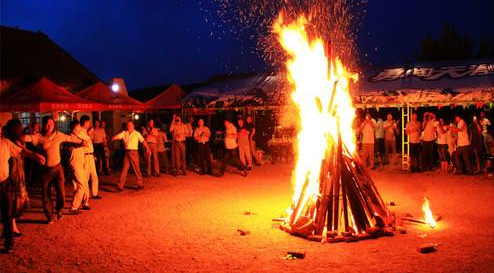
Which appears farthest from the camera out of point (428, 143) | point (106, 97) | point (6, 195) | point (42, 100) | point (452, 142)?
point (106, 97)

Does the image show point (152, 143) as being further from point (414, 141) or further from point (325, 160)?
point (414, 141)

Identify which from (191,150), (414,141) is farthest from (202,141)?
(414,141)

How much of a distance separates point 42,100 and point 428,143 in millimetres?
12332

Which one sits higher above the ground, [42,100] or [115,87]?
[115,87]

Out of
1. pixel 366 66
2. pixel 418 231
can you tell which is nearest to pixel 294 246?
pixel 418 231

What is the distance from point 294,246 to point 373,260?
1204 mm

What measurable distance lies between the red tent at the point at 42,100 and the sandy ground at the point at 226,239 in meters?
4.90

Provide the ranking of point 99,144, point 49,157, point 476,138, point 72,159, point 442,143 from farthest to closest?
1. point 99,144
2. point 442,143
3. point 476,138
4. point 72,159
5. point 49,157

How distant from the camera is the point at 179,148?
1413 cm

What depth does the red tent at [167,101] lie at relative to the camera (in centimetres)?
1932

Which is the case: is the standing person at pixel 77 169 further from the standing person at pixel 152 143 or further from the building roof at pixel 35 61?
the building roof at pixel 35 61

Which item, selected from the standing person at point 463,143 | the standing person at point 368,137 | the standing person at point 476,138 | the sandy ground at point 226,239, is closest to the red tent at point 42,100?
the sandy ground at point 226,239

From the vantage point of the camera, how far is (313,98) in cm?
767

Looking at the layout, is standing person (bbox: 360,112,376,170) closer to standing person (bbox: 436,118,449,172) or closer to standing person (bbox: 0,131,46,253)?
standing person (bbox: 436,118,449,172)
